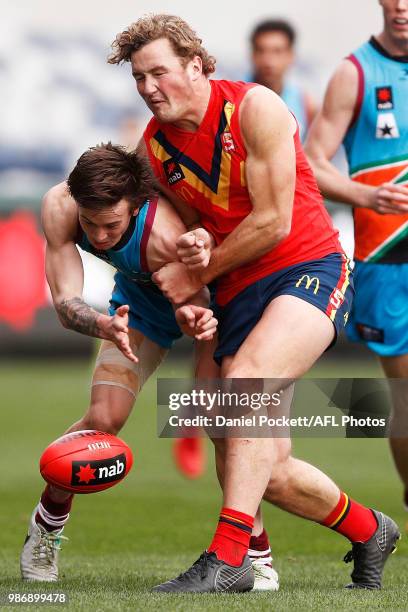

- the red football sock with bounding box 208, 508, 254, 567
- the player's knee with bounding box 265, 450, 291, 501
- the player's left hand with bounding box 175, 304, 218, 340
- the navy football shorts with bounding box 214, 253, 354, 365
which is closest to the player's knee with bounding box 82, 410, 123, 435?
the navy football shorts with bounding box 214, 253, 354, 365

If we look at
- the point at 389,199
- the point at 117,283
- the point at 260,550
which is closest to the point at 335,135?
the point at 389,199

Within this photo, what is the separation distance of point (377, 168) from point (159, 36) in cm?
201

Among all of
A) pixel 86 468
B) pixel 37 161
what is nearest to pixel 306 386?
pixel 86 468

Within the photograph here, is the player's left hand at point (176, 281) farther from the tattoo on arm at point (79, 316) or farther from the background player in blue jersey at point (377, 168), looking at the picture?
the background player in blue jersey at point (377, 168)

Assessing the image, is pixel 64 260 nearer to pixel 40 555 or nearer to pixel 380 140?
pixel 40 555

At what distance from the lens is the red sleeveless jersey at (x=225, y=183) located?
5973 mm

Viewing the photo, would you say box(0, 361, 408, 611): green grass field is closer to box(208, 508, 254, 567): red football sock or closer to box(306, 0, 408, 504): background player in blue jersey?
box(208, 508, 254, 567): red football sock

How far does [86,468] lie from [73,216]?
1.14 meters

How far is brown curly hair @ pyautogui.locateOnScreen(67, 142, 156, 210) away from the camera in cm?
578

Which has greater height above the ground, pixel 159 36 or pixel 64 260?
pixel 159 36

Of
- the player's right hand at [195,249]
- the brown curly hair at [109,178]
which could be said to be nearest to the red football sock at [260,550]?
the player's right hand at [195,249]

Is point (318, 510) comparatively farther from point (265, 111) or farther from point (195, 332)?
point (265, 111)

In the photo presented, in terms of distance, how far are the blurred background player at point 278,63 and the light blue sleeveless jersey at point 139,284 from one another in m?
3.78

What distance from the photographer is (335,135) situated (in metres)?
7.51
